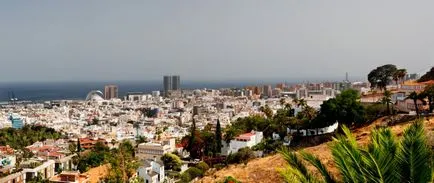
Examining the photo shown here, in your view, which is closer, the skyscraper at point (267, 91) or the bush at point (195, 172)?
the bush at point (195, 172)

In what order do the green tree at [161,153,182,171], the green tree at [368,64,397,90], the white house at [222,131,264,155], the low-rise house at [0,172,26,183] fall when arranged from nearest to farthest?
the low-rise house at [0,172,26,183] < the green tree at [368,64,397,90] < the green tree at [161,153,182,171] < the white house at [222,131,264,155]

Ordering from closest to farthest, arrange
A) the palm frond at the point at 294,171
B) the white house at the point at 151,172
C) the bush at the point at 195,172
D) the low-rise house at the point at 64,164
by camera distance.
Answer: the palm frond at the point at 294,171, the bush at the point at 195,172, the white house at the point at 151,172, the low-rise house at the point at 64,164

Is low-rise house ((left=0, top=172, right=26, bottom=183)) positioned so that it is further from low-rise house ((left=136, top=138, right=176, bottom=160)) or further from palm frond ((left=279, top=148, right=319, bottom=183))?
palm frond ((left=279, top=148, right=319, bottom=183))

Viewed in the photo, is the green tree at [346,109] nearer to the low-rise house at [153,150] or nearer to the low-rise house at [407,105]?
the low-rise house at [407,105]

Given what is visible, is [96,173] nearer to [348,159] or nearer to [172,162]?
[172,162]

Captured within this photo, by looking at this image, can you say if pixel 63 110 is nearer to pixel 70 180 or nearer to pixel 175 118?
pixel 175 118

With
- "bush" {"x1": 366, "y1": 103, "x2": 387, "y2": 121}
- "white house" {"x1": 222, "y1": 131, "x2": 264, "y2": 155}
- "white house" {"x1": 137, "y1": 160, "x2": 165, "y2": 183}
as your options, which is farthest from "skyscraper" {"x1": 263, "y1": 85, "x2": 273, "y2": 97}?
"white house" {"x1": 137, "y1": 160, "x2": 165, "y2": 183}

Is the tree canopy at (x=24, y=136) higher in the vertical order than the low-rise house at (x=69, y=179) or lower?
lower

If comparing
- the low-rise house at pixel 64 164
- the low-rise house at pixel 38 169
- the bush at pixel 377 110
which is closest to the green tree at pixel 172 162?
the low-rise house at pixel 64 164

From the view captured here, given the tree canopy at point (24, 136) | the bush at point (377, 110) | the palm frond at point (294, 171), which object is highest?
the palm frond at point (294, 171)

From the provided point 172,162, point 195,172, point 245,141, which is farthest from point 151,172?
point 245,141
